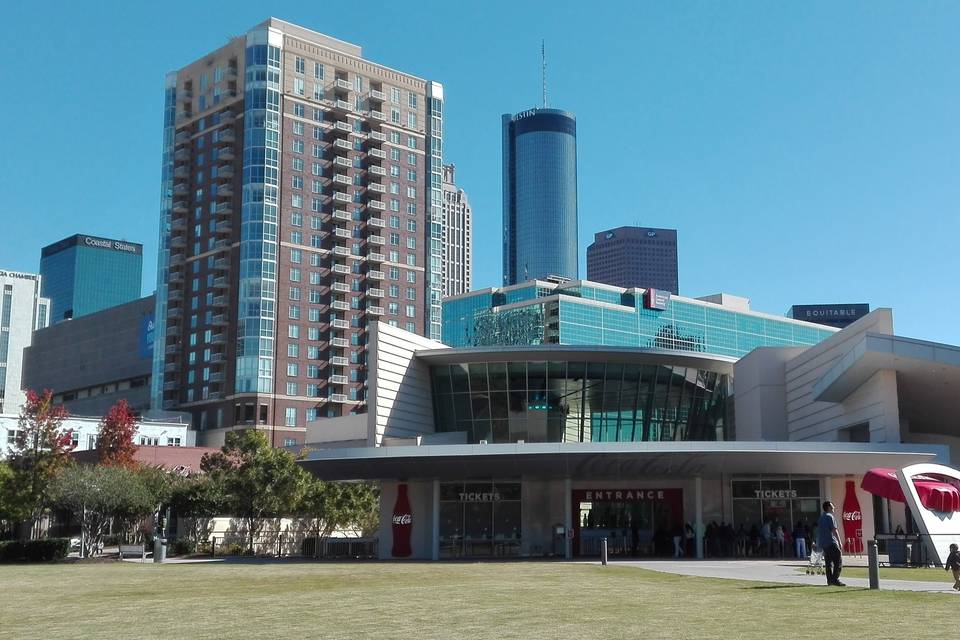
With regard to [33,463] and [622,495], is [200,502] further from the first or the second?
[622,495]

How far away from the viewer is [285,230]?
5074 inches

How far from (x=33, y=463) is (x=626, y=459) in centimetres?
3681

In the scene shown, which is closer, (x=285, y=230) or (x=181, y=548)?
(x=181, y=548)

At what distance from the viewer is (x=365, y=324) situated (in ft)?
442

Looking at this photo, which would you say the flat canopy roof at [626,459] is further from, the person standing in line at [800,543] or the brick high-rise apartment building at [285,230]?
the brick high-rise apartment building at [285,230]

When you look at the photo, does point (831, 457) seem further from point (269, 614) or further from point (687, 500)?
point (269, 614)

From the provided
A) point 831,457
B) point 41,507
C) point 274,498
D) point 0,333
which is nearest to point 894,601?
point 831,457

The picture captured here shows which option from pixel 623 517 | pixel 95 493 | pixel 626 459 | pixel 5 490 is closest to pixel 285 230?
pixel 5 490

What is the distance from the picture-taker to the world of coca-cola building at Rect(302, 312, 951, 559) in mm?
45688

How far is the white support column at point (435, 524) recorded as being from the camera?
162ft

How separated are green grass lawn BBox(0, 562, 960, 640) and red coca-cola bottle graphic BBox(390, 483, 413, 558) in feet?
68.7

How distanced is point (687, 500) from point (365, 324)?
288ft

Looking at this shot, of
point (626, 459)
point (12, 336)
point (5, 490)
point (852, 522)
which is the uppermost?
point (12, 336)

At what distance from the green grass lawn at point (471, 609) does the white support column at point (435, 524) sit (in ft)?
63.1
